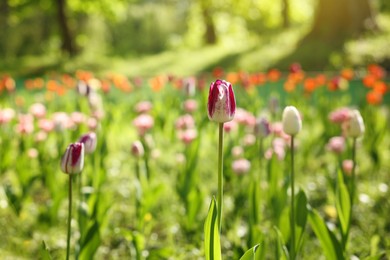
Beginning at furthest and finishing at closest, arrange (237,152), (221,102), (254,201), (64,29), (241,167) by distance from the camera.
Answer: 1. (64,29)
2. (237,152)
3. (241,167)
4. (254,201)
5. (221,102)

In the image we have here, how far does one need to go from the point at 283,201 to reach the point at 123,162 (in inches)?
89.8

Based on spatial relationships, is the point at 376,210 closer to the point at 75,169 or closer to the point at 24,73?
the point at 75,169

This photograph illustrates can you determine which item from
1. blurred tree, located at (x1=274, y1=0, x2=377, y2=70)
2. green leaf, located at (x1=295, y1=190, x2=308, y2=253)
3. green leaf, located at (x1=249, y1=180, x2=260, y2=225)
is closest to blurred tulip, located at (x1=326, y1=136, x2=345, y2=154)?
green leaf, located at (x1=249, y1=180, x2=260, y2=225)

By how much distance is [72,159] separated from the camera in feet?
5.07

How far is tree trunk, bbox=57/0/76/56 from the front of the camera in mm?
15555

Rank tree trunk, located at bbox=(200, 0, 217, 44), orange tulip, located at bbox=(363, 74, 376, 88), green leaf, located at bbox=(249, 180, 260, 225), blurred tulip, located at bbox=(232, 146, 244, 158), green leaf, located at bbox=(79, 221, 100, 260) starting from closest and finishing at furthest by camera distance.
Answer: green leaf, located at bbox=(79, 221, 100, 260) < green leaf, located at bbox=(249, 180, 260, 225) < blurred tulip, located at bbox=(232, 146, 244, 158) < orange tulip, located at bbox=(363, 74, 376, 88) < tree trunk, located at bbox=(200, 0, 217, 44)

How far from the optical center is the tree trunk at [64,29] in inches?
612

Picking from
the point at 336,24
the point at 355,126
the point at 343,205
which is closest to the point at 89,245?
the point at 343,205

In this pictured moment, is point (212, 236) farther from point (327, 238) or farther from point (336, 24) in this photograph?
point (336, 24)

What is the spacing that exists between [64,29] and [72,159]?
15417 mm

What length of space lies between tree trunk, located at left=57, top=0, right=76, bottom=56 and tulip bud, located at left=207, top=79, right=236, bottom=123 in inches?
596

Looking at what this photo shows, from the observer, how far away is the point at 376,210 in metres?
2.96

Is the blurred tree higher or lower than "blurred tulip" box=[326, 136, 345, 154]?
higher

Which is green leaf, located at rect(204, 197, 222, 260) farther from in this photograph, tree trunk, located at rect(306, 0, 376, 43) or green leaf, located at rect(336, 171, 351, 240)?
tree trunk, located at rect(306, 0, 376, 43)
